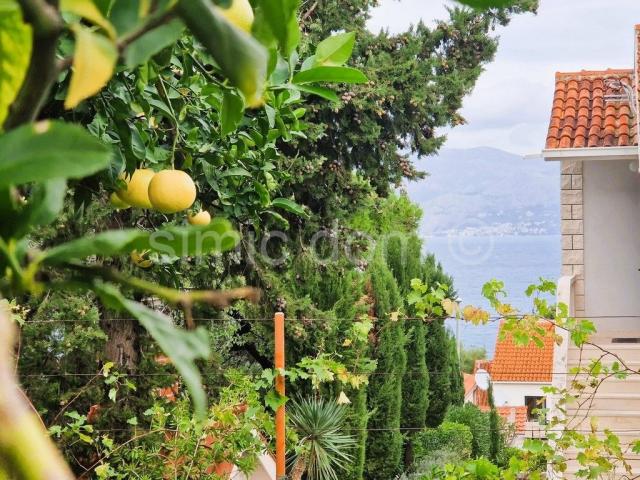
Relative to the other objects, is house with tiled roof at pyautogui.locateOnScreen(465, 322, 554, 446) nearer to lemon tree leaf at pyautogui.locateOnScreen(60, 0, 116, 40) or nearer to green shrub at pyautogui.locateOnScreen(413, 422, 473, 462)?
green shrub at pyautogui.locateOnScreen(413, 422, 473, 462)

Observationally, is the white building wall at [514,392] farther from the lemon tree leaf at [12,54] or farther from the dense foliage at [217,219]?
the lemon tree leaf at [12,54]

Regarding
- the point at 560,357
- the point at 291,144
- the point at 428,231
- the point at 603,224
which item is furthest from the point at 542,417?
the point at 428,231

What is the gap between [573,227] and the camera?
670 cm

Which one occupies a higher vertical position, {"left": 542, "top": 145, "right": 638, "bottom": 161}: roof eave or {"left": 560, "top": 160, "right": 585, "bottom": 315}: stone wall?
{"left": 542, "top": 145, "right": 638, "bottom": 161}: roof eave

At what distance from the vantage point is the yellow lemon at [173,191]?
1001 millimetres

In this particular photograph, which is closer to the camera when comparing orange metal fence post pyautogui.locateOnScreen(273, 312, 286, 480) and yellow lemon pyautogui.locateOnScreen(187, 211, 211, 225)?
yellow lemon pyautogui.locateOnScreen(187, 211, 211, 225)

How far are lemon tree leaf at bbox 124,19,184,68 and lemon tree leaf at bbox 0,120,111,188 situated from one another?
0.14 feet

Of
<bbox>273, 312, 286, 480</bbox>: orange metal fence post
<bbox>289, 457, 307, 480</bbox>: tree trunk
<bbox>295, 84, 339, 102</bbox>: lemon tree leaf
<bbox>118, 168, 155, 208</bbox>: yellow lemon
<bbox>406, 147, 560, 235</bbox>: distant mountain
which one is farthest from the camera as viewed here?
<bbox>406, 147, 560, 235</bbox>: distant mountain

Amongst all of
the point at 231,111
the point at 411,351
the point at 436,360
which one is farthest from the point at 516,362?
the point at 231,111

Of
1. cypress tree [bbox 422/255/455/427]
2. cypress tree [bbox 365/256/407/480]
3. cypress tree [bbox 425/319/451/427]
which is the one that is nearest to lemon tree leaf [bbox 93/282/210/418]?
cypress tree [bbox 365/256/407/480]

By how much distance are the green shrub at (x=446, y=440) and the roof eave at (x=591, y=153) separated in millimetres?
4926

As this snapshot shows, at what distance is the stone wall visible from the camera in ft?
21.9

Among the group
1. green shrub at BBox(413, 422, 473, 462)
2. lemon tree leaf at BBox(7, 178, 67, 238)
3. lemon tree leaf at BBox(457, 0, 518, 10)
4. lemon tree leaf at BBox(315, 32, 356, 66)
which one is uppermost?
lemon tree leaf at BBox(315, 32, 356, 66)

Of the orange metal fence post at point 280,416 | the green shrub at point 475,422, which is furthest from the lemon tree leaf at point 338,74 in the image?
the green shrub at point 475,422
